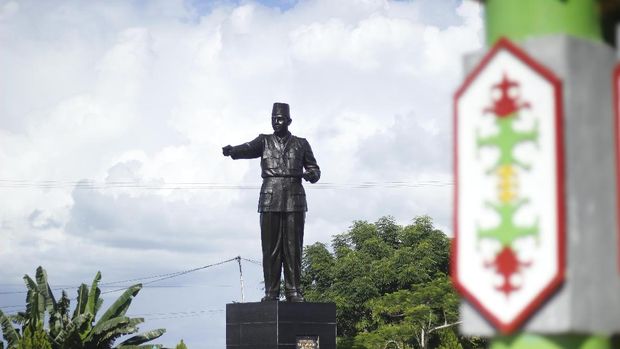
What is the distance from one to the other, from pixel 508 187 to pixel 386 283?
86.9ft

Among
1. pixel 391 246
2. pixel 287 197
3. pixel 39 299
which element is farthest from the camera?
pixel 391 246

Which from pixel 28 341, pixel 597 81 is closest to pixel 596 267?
pixel 597 81

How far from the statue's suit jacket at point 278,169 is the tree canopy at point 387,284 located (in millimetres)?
13610

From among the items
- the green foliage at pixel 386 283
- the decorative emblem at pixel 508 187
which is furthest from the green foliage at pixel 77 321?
the decorative emblem at pixel 508 187

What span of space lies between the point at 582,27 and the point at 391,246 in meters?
28.6

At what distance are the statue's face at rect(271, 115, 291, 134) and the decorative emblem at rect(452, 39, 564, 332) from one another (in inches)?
355

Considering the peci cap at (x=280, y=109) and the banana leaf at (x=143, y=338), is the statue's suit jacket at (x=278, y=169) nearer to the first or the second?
the peci cap at (x=280, y=109)

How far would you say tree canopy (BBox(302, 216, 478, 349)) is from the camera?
86.9ft

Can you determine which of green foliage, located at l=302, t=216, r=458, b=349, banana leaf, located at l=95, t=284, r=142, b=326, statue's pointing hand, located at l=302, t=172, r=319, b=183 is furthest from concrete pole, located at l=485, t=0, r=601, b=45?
green foliage, located at l=302, t=216, r=458, b=349

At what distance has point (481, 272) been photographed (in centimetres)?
258

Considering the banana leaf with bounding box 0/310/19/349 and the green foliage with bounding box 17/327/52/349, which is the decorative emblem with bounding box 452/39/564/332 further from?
the banana leaf with bounding box 0/310/19/349

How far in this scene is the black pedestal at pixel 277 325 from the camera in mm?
11172

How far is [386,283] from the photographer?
28.7 m

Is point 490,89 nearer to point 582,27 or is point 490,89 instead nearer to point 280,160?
point 582,27
